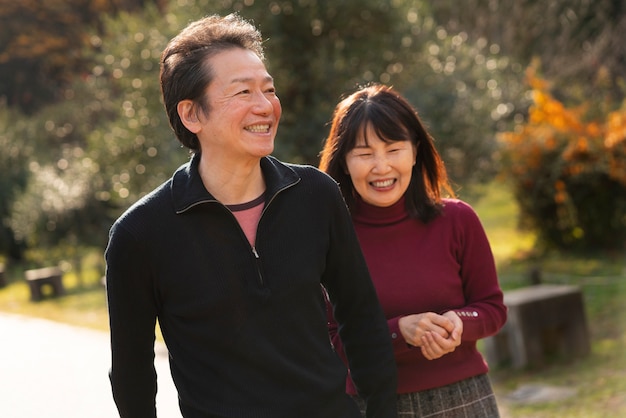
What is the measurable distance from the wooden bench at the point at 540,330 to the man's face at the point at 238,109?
18.6 feet

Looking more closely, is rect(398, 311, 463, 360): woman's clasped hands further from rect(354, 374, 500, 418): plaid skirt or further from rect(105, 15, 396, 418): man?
rect(105, 15, 396, 418): man

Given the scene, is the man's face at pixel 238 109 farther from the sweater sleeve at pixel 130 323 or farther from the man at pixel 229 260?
the sweater sleeve at pixel 130 323

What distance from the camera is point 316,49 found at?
10.9 metres

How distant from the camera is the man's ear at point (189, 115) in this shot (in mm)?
2570

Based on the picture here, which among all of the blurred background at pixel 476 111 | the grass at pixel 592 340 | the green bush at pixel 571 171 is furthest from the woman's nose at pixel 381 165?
the green bush at pixel 571 171

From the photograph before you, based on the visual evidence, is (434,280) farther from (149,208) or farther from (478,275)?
(149,208)

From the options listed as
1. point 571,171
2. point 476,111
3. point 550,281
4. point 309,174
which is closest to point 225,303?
point 309,174

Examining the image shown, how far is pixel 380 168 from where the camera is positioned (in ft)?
9.84

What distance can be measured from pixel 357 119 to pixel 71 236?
50.2 ft

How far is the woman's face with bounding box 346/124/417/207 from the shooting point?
3.02 m

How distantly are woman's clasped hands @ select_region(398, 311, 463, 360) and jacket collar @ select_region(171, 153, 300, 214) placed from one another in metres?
0.59

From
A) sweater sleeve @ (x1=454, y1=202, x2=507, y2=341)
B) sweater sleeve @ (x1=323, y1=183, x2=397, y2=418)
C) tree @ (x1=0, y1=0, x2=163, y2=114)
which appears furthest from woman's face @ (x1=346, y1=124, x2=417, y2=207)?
tree @ (x1=0, y1=0, x2=163, y2=114)

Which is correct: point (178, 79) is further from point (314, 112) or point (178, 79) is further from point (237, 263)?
point (314, 112)

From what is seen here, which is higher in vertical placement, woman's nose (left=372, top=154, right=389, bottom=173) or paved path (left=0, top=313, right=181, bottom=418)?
woman's nose (left=372, top=154, right=389, bottom=173)
